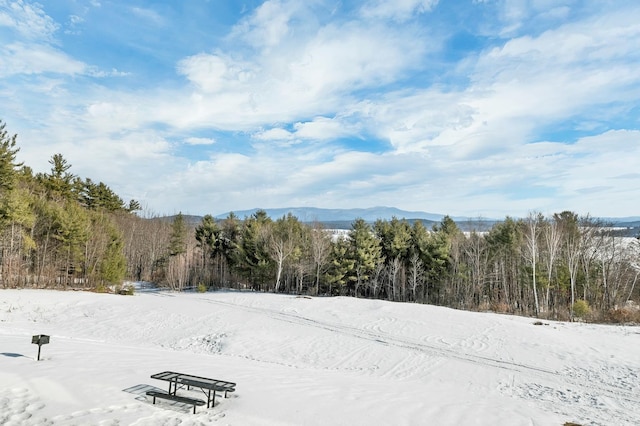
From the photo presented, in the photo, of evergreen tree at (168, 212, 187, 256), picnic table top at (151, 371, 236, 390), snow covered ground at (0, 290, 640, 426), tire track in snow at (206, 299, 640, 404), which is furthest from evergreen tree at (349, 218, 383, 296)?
picnic table top at (151, 371, 236, 390)

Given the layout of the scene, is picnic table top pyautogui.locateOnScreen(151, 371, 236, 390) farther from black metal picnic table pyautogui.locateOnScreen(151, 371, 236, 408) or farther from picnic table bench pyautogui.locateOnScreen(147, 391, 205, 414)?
picnic table bench pyautogui.locateOnScreen(147, 391, 205, 414)

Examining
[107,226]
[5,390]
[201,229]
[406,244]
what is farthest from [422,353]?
[201,229]

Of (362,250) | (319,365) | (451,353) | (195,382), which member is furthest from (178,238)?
(195,382)

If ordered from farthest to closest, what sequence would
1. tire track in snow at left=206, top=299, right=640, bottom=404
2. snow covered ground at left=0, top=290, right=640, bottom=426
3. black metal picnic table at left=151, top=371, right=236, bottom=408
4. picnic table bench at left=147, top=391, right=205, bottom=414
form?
tire track in snow at left=206, top=299, right=640, bottom=404
black metal picnic table at left=151, top=371, right=236, bottom=408
snow covered ground at left=0, top=290, right=640, bottom=426
picnic table bench at left=147, top=391, right=205, bottom=414

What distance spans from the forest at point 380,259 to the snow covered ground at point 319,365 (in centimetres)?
888

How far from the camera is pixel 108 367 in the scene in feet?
32.1

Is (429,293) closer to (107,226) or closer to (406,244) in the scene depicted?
(406,244)

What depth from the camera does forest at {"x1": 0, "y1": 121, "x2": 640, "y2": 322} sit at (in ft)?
108

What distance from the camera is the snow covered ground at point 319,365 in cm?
738

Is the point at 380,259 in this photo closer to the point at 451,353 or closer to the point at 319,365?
the point at 451,353

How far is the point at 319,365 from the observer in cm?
1488

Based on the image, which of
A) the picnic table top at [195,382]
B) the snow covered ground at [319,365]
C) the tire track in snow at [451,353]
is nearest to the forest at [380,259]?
the snow covered ground at [319,365]

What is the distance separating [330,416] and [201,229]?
48720 millimetres

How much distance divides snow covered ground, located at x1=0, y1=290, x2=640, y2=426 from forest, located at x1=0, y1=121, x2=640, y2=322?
29.1ft
